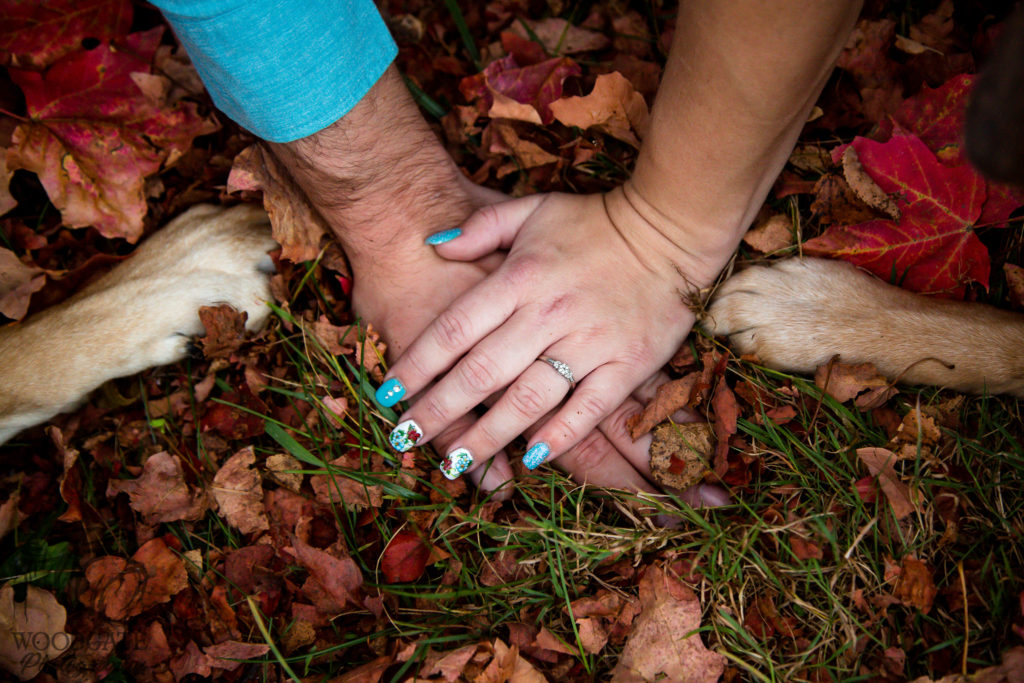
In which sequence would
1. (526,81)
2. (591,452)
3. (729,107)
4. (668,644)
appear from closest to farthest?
(729,107) < (668,644) < (591,452) < (526,81)

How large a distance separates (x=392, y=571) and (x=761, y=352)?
1.16 metres

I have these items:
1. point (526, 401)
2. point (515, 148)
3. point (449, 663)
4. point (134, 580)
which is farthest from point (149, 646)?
point (515, 148)

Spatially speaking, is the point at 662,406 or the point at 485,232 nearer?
the point at 662,406

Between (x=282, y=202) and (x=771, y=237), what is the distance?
57.2 inches

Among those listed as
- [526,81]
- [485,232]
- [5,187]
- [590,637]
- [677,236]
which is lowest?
[590,637]

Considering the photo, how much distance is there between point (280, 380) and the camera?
1835 millimetres

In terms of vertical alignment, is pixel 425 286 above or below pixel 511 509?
above

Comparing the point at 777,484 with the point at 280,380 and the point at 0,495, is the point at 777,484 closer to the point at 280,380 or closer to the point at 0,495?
the point at 280,380

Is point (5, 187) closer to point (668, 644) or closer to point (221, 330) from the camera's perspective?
point (221, 330)

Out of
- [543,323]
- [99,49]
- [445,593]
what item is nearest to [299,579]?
[445,593]

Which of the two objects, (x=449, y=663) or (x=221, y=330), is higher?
(x=221, y=330)

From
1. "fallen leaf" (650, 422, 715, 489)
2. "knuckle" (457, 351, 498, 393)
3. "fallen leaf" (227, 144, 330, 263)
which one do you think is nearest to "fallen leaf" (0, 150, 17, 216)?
"fallen leaf" (227, 144, 330, 263)

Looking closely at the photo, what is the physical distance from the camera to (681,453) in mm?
1626

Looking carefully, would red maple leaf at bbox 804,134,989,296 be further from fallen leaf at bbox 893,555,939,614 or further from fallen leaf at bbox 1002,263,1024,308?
fallen leaf at bbox 893,555,939,614
